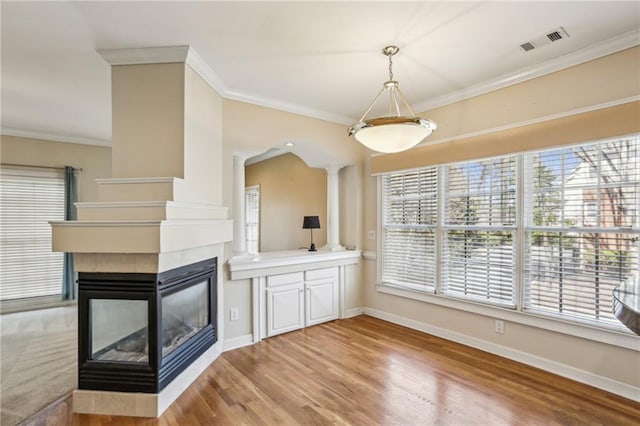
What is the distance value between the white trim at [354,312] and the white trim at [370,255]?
724mm

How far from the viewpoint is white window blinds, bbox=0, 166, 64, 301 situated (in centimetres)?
476

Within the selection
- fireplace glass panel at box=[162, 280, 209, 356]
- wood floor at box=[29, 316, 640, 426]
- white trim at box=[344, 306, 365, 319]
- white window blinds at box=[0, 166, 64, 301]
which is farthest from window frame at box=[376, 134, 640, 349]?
white window blinds at box=[0, 166, 64, 301]

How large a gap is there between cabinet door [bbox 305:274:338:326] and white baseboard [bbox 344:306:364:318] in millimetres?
Answer: 188

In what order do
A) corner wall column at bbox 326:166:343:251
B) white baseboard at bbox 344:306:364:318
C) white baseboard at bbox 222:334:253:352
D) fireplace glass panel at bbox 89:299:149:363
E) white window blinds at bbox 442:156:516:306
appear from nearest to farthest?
fireplace glass panel at bbox 89:299:149:363
white window blinds at bbox 442:156:516:306
white baseboard at bbox 222:334:253:352
white baseboard at bbox 344:306:364:318
corner wall column at bbox 326:166:343:251

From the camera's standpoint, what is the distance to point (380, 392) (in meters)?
2.57

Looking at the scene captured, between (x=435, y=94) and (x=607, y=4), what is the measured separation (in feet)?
5.33

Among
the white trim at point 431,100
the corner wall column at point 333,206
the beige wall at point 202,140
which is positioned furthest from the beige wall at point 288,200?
the beige wall at point 202,140

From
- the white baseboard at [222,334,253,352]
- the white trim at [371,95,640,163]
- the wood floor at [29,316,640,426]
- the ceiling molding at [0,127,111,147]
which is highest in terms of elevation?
the ceiling molding at [0,127,111,147]

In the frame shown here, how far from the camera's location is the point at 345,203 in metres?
4.75

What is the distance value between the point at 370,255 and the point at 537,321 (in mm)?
2084

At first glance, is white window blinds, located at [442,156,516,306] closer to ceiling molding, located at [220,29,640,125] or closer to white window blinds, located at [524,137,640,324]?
white window blinds, located at [524,137,640,324]

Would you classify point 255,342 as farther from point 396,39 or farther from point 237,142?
point 396,39

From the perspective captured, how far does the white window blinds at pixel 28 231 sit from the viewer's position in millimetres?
4758

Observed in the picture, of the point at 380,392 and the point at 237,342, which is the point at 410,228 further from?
the point at 237,342
